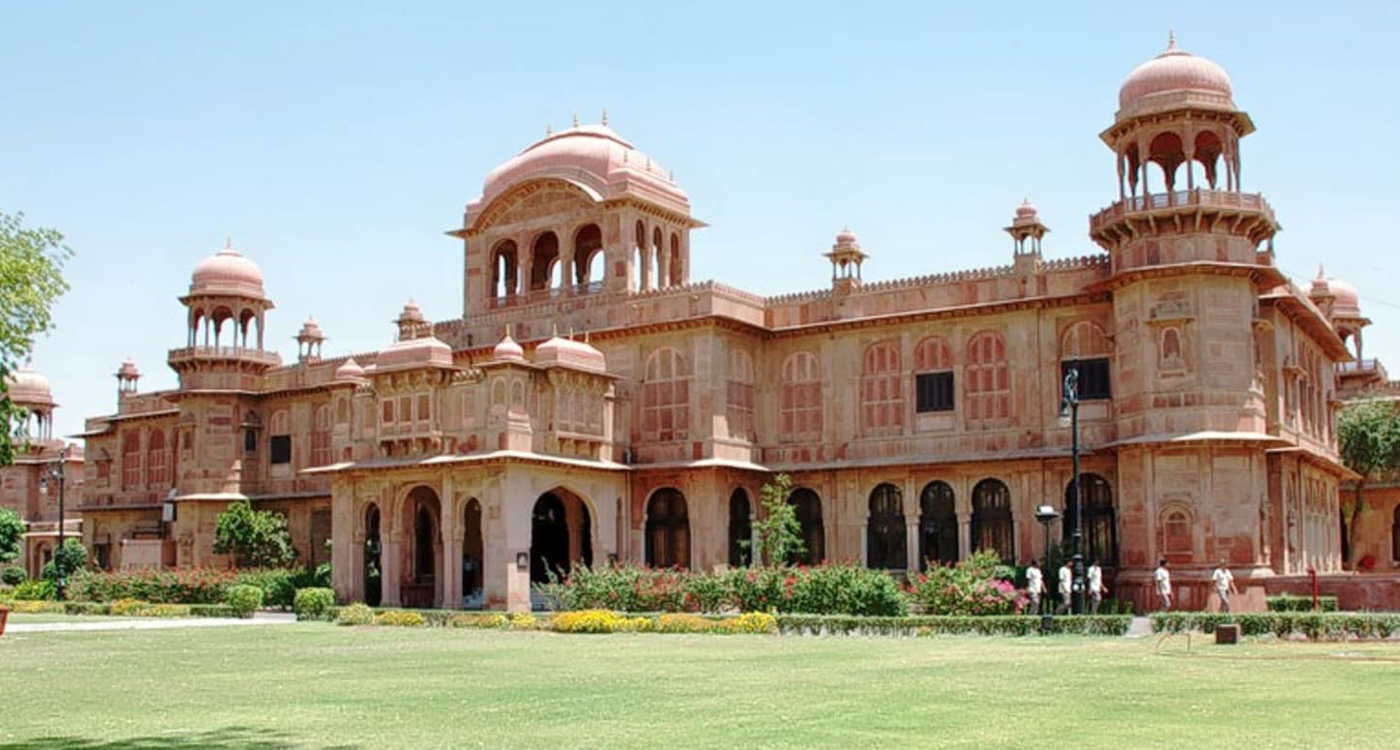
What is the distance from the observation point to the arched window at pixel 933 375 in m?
39.8

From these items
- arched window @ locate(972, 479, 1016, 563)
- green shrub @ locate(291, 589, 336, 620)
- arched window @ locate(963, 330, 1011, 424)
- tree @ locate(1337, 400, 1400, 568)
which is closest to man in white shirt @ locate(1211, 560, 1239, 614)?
arched window @ locate(972, 479, 1016, 563)

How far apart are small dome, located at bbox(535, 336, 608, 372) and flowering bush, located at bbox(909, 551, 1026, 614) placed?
12029 mm

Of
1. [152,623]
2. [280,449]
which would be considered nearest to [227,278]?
[280,449]

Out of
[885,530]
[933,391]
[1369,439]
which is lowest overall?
[885,530]

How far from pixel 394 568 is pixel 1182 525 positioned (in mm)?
19948

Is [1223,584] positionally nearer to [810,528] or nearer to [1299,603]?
[1299,603]

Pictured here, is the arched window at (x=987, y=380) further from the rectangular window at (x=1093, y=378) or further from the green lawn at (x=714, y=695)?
the green lawn at (x=714, y=695)

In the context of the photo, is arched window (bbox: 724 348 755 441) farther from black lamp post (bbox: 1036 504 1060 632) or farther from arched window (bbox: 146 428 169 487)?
arched window (bbox: 146 428 169 487)

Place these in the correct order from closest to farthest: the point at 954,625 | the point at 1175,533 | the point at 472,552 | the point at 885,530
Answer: the point at 954,625 → the point at 1175,533 → the point at 885,530 → the point at 472,552

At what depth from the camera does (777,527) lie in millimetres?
39438

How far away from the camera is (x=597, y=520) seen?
41.3m

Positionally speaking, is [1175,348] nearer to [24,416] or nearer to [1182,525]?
[1182,525]

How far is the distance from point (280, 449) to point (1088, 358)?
93.3ft

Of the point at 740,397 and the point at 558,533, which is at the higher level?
the point at 740,397
